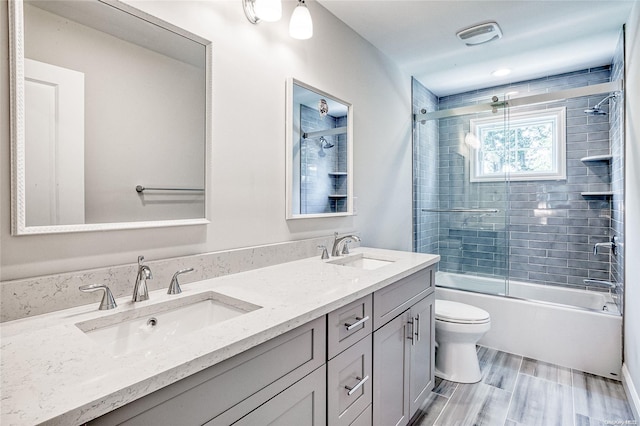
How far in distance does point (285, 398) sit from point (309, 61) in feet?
5.66

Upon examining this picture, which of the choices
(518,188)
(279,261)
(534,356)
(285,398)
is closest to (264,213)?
(279,261)

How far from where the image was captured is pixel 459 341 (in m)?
2.20

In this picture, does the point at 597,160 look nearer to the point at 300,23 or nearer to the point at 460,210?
the point at 460,210

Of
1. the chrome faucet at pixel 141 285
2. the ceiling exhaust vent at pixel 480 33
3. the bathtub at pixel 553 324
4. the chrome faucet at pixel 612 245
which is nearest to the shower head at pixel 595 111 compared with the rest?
the chrome faucet at pixel 612 245

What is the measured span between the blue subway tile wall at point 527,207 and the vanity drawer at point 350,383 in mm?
2063

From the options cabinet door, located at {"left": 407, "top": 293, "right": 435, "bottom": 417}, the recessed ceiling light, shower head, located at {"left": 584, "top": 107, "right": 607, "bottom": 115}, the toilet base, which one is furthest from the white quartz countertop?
shower head, located at {"left": 584, "top": 107, "right": 607, "bottom": 115}

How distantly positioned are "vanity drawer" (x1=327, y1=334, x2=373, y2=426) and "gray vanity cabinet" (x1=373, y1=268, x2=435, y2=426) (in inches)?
2.5

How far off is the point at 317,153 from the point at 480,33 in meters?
1.50

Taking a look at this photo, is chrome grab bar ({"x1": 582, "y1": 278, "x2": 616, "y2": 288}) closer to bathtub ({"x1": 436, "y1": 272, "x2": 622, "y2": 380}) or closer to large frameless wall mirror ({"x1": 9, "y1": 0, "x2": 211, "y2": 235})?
bathtub ({"x1": 436, "y1": 272, "x2": 622, "y2": 380})

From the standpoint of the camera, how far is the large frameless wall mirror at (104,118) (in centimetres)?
94

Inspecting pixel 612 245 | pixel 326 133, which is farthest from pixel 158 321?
pixel 612 245

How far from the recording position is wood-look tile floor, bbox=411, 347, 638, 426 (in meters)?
1.80

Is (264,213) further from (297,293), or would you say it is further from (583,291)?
(583,291)

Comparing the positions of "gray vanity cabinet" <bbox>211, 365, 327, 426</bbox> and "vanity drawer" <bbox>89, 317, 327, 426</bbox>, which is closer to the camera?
"vanity drawer" <bbox>89, 317, 327, 426</bbox>
